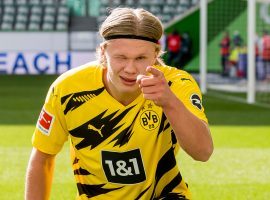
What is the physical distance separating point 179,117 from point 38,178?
3.01ft

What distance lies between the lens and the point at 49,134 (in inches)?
163

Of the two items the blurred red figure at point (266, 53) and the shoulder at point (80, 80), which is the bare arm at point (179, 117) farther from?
the blurred red figure at point (266, 53)

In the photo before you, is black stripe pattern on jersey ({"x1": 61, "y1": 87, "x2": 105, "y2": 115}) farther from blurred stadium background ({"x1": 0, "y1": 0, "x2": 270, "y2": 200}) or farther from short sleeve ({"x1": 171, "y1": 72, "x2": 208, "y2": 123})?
blurred stadium background ({"x1": 0, "y1": 0, "x2": 270, "y2": 200})

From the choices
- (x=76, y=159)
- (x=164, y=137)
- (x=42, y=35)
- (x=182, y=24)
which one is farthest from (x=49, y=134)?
(x=42, y=35)

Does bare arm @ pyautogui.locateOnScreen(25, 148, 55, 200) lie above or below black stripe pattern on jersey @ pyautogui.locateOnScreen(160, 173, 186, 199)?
above

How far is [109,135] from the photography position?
13.6ft

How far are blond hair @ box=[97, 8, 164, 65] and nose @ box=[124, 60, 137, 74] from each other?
0.45 feet

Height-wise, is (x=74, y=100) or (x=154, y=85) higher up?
(x=154, y=85)

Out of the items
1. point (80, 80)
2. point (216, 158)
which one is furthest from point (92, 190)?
point (216, 158)

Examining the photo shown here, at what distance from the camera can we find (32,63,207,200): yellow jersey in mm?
4059

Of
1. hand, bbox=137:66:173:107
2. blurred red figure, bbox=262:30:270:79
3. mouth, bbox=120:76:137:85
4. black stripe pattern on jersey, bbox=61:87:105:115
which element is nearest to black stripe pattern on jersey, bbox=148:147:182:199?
black stripe pattern on jersey, bbox=61:87:105:115

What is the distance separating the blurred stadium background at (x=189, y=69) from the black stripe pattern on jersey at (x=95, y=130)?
827 mm

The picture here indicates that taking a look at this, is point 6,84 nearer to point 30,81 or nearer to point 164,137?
point 30,81

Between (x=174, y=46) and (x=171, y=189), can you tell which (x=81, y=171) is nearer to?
(x=171, y=189)
